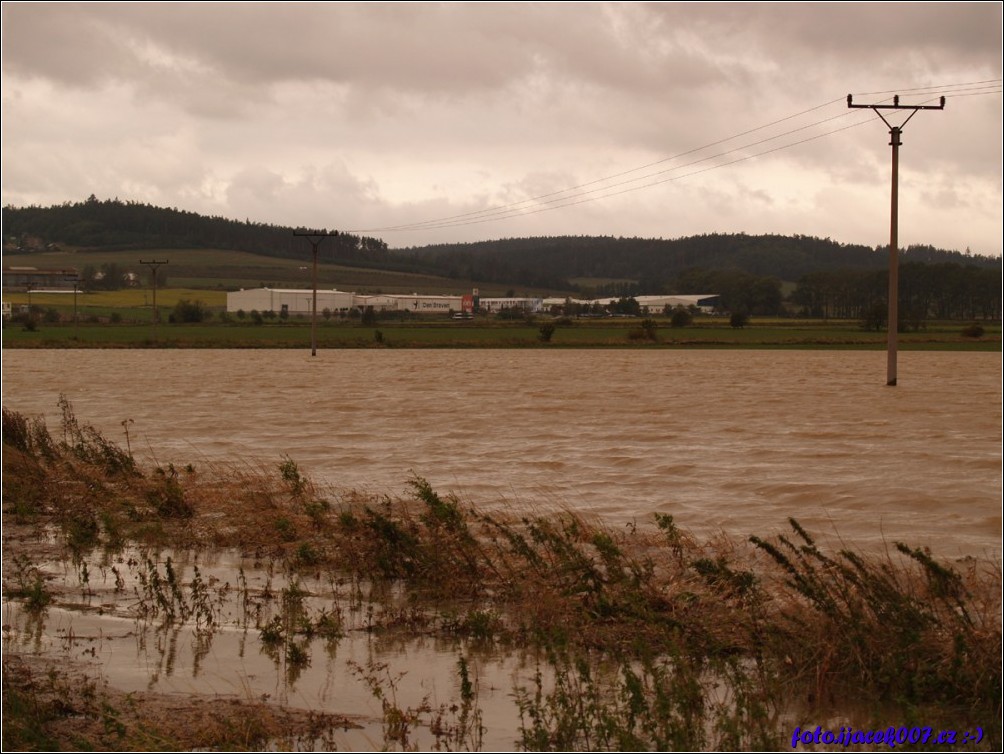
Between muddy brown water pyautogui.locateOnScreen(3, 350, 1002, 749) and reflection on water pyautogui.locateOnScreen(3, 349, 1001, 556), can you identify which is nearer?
muddy brown water pyautogui.locateOnScreen(3, 350, 1002, 749)

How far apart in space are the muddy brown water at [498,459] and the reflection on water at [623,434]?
9 centimetres

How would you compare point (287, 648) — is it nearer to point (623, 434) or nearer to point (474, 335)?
point (623, 434)

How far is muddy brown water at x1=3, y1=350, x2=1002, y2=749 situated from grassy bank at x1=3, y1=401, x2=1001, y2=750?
0.34 m

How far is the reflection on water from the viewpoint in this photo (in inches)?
726

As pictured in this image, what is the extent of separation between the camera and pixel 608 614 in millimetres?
10945

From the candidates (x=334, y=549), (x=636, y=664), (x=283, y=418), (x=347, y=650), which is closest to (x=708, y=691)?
(x=636, y=664)

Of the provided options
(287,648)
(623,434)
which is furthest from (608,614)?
(623,434)

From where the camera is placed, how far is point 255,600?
12.3m

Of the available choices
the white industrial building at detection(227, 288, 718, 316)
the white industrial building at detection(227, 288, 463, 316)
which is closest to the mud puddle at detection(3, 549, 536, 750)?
the white industrial building at detection(227, 288, 463, 316)

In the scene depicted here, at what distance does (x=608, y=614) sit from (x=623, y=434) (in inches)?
754

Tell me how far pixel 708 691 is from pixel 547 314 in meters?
175

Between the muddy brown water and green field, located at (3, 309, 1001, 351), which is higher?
green field, located at (3, 309, 1001, 351)

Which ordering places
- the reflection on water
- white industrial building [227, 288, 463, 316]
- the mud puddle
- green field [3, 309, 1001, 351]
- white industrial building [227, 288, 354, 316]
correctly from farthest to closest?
white industrial building [227, 288, 463, 316] → white industrial building [227, 288, 354, 316] → green field [3, 309, 1001, 351] → the reflection on water → the mud puddle

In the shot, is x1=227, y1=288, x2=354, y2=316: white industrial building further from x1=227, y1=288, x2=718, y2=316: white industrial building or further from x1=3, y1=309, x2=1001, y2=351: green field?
x1=3, y1=309, x2=1001, y2=351: green field
